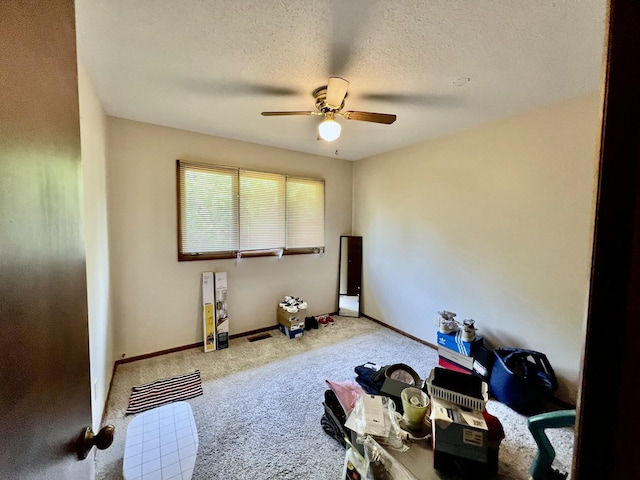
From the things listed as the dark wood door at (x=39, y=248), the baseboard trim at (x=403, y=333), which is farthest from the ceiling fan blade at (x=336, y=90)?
the baseboard trim at (x=403, y=333)

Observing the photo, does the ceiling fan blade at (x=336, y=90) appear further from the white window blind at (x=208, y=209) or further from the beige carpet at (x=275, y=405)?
the beige carpet at (x=275, y=405)

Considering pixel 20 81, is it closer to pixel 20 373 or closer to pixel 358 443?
pixel 20 373

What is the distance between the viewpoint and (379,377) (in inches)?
72.5

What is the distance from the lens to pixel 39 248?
1.68ft

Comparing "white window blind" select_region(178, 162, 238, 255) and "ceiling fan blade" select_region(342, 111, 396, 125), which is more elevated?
"ceiling fan blade" select_region(342, 111, 396, 125)

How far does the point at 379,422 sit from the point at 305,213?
2.90 metres

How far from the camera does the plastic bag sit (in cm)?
117

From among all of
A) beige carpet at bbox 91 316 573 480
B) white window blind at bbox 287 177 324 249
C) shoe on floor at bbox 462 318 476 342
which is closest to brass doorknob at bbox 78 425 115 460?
beige carpet at bbox 91 316 573 480

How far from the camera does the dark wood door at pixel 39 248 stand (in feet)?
1.35

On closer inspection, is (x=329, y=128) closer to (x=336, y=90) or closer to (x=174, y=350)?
(x=336, y=90)

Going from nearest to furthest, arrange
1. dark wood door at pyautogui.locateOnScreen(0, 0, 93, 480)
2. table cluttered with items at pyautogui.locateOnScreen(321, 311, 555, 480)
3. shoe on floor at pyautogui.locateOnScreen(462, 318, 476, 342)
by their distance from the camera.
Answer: dark wood door at pyautogui.locateOnScreen(0, 0, 93, 480), table cluttered with items at pyautogui.locateOnScreen(321, 311, 555, 480), shoe on floor at pyautogui.locateOnScreen(462, 318, 476, 342)

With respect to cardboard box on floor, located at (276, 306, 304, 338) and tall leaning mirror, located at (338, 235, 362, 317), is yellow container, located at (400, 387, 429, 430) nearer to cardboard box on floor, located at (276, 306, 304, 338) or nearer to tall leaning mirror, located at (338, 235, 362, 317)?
cardboard box on floor, located at (276, 306, 304, 338)

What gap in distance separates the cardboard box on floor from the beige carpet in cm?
10

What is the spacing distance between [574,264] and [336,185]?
2891mm
